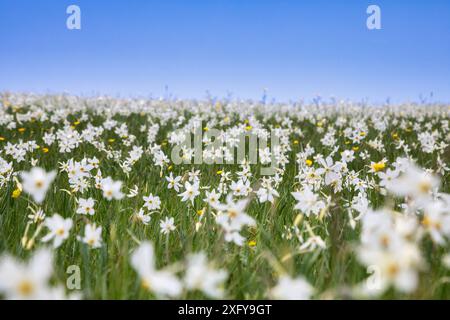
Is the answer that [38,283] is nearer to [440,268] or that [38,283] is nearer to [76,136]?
[440,268]

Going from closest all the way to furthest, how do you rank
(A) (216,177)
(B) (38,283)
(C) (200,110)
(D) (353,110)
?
(B) (38,283) → (A) (216,177) → (C) (200,110) → (D) (353,110)

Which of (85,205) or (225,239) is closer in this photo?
(225,239)

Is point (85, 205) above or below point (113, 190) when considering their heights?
below

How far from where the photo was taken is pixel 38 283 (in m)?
1.06

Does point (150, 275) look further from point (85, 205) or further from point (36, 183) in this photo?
point (85, 205)

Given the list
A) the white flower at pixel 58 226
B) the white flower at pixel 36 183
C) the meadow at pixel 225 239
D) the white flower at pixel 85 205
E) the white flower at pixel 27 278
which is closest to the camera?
the white flower at pixel 27 278

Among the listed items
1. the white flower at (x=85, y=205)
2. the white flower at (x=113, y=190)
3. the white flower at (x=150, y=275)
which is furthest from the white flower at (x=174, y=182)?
the white flower at (x=150, y=275)

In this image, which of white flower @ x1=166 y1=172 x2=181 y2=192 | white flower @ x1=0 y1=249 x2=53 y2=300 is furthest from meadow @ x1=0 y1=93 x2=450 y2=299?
white flower @ x1=166 y1=172 x2=181 y2=192

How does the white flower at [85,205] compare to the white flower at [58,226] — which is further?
the white flower at [85,205]

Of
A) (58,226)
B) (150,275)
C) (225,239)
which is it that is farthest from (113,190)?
(150,275)

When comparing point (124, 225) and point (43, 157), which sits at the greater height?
point (43, 157)

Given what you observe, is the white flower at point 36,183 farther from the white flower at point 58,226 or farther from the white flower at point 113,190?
the white flower at point 113,190
